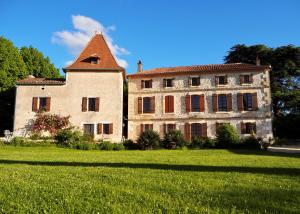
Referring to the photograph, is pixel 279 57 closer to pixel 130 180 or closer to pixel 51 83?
pixel 51 83

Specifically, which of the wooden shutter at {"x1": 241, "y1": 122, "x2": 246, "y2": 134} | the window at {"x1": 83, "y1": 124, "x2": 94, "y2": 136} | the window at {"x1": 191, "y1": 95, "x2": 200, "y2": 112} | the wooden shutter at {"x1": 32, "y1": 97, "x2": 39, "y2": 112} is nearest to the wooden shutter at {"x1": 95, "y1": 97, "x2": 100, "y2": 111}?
the window at {"x1": 83, "y1": 124, "x2": 94, "y2": 136}

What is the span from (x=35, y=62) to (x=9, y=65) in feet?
17.0

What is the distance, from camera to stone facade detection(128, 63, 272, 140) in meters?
25.4

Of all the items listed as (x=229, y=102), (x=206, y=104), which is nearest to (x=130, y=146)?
(x=206, y=104)

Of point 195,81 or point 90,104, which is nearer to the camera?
point 90,104

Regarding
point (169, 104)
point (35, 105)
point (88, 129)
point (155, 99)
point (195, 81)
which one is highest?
point (195, 81)

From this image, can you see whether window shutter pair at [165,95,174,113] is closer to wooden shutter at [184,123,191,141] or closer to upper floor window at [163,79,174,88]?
upper floor window at [163,79,174,88]

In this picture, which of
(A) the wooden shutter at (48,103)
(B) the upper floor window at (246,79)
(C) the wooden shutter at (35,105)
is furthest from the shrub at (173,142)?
(C) the wooden shutter at (35,105)

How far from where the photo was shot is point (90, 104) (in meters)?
26.0

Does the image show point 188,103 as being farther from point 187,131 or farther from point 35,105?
point 35,105

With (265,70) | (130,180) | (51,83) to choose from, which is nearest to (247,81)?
(265,70)

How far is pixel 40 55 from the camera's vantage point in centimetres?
3719

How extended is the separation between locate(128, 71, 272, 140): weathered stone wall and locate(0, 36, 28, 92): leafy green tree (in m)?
13.1

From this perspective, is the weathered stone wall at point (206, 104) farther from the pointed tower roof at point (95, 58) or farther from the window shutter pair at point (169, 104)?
the pointed tower roof at point (95, 58)
